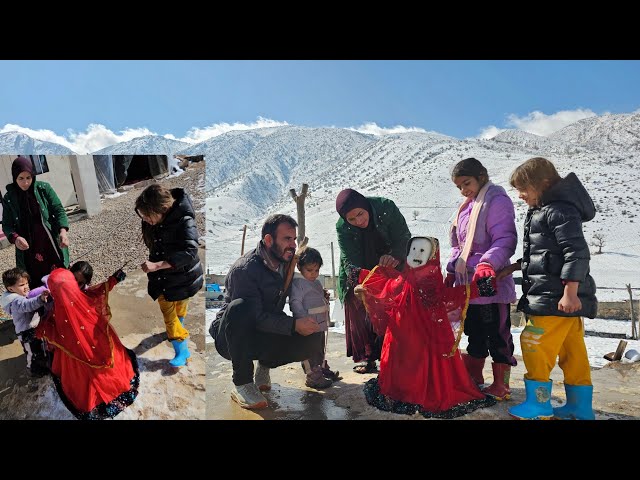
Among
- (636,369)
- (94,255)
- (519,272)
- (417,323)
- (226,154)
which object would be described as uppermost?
(226,154)

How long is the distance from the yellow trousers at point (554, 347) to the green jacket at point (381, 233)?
985 millimetres

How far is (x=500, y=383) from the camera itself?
11.8ft

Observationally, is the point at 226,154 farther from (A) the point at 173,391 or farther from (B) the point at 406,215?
(A) the point at 173,391

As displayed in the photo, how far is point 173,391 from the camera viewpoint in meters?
3.75

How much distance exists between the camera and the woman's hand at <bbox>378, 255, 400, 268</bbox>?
3686mm

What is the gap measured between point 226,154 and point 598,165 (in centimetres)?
294

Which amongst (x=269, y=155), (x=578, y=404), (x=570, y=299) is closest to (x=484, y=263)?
(x=570, y=299)

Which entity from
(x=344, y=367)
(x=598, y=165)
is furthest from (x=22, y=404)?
(x=598, y=165)

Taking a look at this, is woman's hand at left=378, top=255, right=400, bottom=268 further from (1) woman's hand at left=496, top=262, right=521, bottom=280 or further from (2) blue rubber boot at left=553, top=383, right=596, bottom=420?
(2) blue rubber boot at left=553, top=383, right=596, bottom=420

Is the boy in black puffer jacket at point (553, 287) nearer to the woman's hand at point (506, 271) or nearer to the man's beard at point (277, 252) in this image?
the woman's hand at point (506, 271)

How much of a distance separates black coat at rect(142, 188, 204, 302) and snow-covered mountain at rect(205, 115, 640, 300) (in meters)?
0.18

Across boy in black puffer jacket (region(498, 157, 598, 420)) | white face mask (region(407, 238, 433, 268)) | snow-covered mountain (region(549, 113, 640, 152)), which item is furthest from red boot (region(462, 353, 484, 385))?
snow-covered mountain (region(549, 113, 640, 152))

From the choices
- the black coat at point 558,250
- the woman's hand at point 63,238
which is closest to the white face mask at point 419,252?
the black coat at point 558,250

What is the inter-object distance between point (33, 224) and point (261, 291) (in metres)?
1.70
